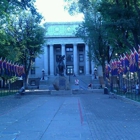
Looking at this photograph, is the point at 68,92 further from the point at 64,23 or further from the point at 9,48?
the point at 64,23

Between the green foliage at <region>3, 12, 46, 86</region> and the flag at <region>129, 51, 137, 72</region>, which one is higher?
the green foliage at <region>3, 12, 46, 86</region>

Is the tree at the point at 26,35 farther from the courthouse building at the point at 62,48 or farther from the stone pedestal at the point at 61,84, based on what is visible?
the courthouse building at the point at 62,48

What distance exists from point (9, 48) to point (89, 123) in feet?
116

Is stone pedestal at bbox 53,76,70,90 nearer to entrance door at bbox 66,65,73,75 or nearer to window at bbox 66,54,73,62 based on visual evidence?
entrance door at bbox 66,65,73,75

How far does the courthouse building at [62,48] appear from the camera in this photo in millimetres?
71875

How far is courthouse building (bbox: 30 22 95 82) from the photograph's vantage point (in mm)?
71875

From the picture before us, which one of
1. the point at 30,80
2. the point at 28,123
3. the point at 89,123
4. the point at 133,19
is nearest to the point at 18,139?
the point at 28,123

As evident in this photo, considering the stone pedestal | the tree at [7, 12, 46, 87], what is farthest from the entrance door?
the stone pedestal

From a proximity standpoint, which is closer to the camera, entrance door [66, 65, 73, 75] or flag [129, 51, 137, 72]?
flag [129, 51, 137, 72]

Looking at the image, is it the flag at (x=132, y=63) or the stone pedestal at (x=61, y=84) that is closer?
the flag at (x=132, y=63)

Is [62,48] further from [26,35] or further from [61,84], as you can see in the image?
[61,84]

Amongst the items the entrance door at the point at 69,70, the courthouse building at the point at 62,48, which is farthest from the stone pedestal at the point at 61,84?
the entrance door at the point at 69,70

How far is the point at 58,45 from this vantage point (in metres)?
74.6

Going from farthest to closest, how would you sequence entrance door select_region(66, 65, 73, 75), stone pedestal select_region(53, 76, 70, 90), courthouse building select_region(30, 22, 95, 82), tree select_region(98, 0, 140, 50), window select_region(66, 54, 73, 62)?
window select_region(66, 54, 73, 62) < entrance door select_region(66, 65, 73, 75) < courthouse building select_region(30, 22, 95, 82) < stone pedestal select_region(53, 76, 70, 90) < tree select_region(98, 0, 140, 50)
